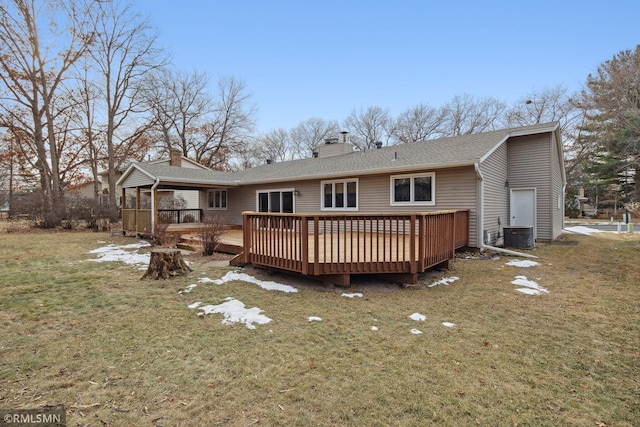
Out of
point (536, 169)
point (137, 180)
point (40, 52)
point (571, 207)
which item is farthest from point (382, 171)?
point (571, 207)

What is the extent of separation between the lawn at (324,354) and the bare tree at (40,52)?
1578 centimetres

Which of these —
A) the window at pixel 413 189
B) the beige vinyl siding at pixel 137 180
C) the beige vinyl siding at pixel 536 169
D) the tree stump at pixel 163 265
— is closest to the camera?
the tree stump at pixel 163 265

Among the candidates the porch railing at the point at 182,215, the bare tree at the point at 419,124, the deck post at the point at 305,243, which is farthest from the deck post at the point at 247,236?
the bare tree at the point at 419,124

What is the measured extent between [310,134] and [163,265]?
30.9 meters

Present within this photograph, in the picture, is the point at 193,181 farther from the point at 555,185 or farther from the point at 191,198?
the point at 555,185

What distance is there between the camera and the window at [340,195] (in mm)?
Answer: 10766

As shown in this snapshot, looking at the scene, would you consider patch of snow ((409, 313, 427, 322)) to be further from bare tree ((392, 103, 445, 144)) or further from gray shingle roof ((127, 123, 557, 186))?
bare tree ((392, 103, 445, 144))

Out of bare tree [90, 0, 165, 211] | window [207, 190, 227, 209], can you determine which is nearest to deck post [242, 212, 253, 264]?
window [207, 190, 227, 209]

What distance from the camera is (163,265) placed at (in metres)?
5.82

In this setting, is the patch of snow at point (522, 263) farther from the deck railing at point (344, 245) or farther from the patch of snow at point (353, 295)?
the patch of snow at point (353, 295)

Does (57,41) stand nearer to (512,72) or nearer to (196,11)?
(196,11)

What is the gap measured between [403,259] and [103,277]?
18.5 feet

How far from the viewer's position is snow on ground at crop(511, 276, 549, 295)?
495cm

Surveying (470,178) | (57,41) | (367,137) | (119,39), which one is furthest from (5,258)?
(367,137)
